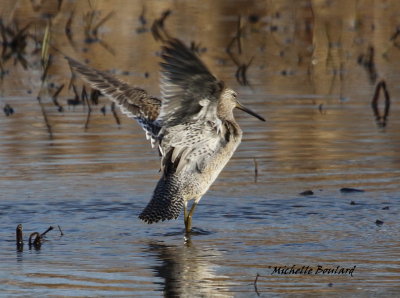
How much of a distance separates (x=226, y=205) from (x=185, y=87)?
1.62m

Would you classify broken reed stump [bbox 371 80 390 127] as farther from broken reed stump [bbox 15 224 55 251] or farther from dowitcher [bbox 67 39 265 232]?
broken reed stump [bbox 15 224 55 251]

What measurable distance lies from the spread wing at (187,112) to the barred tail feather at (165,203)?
0.11 meters

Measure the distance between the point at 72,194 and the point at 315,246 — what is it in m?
2.54

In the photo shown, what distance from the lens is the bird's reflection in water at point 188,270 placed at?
6.08m

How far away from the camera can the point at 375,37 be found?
61.7 feet

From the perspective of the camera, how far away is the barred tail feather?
297 inches

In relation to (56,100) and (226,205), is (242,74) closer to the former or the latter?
(56,100)

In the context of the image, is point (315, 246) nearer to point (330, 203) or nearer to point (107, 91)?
point (330, 203)

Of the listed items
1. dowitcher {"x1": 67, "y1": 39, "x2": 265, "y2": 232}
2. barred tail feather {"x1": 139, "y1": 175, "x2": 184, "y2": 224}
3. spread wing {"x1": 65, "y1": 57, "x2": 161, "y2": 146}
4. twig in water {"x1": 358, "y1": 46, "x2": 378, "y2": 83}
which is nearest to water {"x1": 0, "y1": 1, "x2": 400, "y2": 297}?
barred tail feather {"x1": 139, "y1": 175, "x2": 184, "y2": 224}

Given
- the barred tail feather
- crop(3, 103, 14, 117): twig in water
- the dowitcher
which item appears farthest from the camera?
crop(3, 103, 14, 117): twig in water

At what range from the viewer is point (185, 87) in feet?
23.3

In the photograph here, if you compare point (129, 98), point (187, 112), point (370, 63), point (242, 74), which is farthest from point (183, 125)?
point (370, 63)

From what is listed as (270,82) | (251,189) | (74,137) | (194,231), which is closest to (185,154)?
(194,231)

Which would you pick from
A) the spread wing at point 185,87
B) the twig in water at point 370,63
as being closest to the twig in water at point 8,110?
the twig in water at point 370,63
